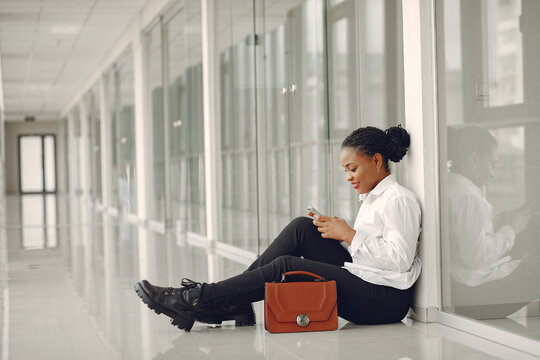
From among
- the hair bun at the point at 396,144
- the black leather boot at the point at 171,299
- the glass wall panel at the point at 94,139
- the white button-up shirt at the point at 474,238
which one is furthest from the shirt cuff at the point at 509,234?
the glass wall panel at the point at 94,139

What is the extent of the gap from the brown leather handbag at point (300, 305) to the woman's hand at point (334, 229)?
0.84 ft

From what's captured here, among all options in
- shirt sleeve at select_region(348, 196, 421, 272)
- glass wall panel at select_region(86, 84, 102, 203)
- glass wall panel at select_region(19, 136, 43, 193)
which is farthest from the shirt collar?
glass wall panel at select_region(19, 136, 43, 193)

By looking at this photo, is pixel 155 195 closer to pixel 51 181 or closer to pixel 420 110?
pixel 420 110

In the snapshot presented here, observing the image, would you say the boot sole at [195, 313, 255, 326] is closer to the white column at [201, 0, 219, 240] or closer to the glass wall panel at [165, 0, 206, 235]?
the white column at [201, 0, 219, 240]

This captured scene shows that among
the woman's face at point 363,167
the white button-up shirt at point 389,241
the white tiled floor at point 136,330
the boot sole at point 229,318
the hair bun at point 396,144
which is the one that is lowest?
the white tiled floor at point 136,330

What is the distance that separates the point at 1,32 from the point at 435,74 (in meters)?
10.7

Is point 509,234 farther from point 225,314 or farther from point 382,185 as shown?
point 225,314

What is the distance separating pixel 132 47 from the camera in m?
13.5

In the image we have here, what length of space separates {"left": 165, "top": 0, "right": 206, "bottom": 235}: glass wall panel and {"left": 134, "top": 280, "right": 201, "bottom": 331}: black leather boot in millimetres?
5159

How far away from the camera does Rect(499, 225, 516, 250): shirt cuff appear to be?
137 inches

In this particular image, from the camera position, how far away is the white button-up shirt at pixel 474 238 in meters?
3.57

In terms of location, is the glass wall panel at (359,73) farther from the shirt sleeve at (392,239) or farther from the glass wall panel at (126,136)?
the glass wall panel at (126,136)

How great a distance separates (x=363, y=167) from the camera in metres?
4.07

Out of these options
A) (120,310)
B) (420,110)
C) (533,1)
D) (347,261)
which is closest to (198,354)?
(347,261)
